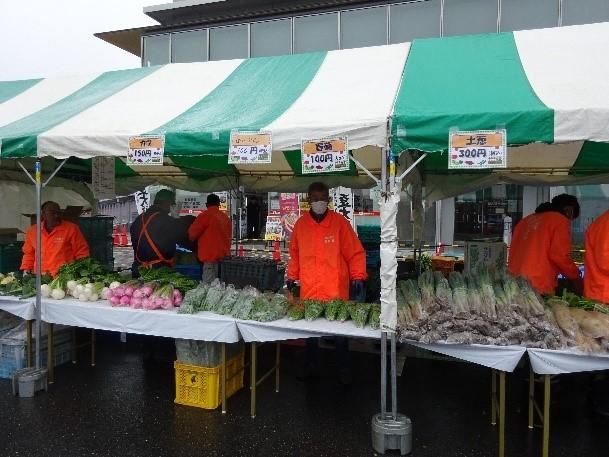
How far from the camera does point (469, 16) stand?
12312 mm

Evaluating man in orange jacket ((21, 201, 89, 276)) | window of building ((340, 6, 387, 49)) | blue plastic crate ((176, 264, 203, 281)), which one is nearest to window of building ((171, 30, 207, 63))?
window of building ((340, 6, 387, 49))

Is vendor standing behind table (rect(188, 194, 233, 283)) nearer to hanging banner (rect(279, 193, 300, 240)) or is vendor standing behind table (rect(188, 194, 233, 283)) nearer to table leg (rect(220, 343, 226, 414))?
table leg (rect(220, 343, 226, 414))

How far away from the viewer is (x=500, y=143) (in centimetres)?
321

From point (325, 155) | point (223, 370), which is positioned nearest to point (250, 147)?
point (325, 155)

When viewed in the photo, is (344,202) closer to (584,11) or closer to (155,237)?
(155,237)

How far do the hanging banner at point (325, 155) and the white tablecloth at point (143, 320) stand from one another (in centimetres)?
141

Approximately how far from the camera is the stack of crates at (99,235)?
24.1 ft

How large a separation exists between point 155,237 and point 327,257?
207cm

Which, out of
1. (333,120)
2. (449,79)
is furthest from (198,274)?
(449,79)

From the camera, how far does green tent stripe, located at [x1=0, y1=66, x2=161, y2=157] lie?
14.5ft

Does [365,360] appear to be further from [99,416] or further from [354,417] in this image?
[99,416]

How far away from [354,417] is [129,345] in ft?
11.2

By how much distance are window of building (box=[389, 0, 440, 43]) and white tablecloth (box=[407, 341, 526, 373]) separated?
438 inches

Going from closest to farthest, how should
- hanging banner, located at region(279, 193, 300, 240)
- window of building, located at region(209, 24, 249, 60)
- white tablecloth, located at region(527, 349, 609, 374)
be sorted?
white tablecloth, located at region(527, 349, 609, 374) < window of building, located at region(209, 24, 249, 60) < hanging banner, located at region(279, 193, 300, 240)
